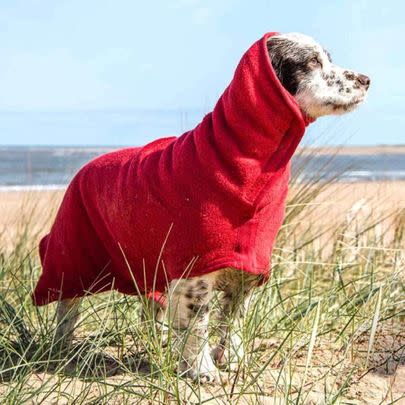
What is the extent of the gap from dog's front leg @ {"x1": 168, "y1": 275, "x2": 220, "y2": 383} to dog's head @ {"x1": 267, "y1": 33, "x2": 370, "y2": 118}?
0.80 metres

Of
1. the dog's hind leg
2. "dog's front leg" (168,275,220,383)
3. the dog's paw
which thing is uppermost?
"dog's front leg" (168,275,220,383)

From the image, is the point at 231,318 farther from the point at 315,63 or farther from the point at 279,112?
the point at 315,63

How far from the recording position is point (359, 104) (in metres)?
3.39

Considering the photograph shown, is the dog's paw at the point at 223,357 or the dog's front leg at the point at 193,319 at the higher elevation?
the dog's front leg at the point at 193,319

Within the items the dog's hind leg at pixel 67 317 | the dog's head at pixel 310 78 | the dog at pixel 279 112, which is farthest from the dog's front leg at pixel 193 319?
the dog's head at pixel 310 78

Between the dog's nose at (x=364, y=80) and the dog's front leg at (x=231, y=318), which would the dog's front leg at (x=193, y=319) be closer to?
the dog's front leg at (x=231, y=318)

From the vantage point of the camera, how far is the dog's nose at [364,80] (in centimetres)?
339

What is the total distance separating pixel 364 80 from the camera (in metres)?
3.40

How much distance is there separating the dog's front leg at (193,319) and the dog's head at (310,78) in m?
0.80

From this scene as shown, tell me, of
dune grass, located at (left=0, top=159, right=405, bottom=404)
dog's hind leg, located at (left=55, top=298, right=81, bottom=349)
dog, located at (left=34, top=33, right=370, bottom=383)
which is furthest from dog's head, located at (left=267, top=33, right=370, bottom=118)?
dog's hind leg, located at (left=55, top=298, right=81, bottom=349)

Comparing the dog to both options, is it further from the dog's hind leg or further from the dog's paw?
the dog's hind leg

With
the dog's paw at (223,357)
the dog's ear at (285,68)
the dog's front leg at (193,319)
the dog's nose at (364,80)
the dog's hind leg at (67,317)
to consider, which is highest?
the dog's ear at (285,68)

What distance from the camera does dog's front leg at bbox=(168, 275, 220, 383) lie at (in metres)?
3.33

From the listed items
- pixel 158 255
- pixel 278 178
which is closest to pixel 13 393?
pixel 158 255
